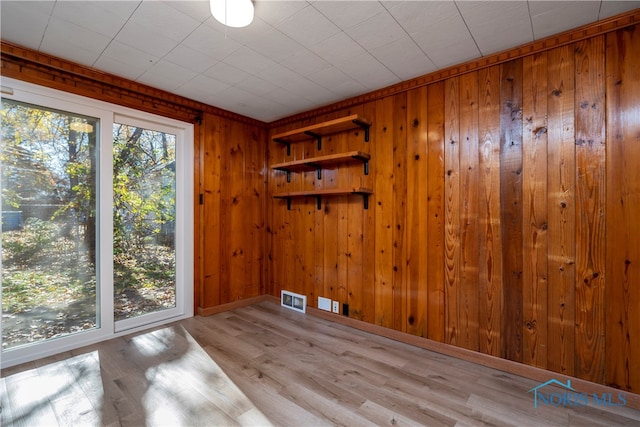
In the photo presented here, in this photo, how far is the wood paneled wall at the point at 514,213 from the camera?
1.70 metres

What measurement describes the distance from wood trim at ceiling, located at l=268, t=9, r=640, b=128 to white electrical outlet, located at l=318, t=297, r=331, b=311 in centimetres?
209

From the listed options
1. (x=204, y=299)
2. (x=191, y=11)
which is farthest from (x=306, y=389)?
(x=191, y=11)

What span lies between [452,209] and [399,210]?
18.0 inches

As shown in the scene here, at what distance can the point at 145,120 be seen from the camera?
9.12 ft

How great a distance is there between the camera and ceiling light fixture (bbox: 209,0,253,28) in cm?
148

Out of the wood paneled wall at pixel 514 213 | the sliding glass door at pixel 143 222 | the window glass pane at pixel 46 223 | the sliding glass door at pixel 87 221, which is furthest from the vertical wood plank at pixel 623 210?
the window glass pane at pixel 46 223

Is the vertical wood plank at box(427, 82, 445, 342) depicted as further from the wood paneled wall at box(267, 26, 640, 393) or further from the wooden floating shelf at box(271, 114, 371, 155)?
the wooden floating shelf at box(271, 114, 371, 155)

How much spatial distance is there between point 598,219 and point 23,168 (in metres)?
4.04

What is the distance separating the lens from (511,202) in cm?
203

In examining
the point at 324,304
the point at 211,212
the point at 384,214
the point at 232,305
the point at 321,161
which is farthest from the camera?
the point at 232,305

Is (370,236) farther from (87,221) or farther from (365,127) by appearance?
(87,221)

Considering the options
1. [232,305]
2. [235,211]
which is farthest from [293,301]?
[235,211]

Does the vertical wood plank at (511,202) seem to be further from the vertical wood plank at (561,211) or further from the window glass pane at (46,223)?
the window glass pane at (46,223)

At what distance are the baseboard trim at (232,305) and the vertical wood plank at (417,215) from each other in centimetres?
180
